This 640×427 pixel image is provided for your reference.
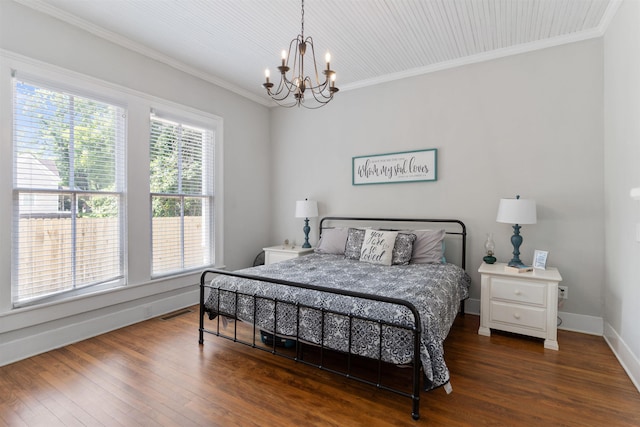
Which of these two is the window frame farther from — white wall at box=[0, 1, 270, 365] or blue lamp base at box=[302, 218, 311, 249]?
blue lamp base at box=[302, 218, 311, 249]

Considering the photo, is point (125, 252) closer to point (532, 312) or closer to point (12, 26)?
point (12, 26)

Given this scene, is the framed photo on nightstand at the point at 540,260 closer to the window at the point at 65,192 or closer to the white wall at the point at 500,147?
the white wall at the point at 500,147

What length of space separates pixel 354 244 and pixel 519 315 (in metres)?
1.67

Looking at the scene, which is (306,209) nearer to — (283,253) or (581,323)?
(283,253)

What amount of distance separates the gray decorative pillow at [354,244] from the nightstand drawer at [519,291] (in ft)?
4.37

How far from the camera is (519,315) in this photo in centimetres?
283

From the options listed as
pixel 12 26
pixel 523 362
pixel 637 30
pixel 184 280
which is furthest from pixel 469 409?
pixel 12 26

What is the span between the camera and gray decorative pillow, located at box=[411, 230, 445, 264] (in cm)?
328

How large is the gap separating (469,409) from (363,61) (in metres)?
3.36

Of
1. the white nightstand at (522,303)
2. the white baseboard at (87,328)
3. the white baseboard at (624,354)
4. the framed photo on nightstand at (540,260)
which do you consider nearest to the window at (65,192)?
the white baseboard at (87,328)

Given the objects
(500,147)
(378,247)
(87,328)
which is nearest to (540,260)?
(500,147)

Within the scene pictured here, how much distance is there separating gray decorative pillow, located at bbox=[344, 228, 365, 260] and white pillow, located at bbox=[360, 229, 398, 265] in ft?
0.31

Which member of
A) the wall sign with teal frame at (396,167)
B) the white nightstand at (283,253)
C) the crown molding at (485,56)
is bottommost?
the white nightstand at (283,253)

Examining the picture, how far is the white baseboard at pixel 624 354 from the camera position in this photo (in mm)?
2143
